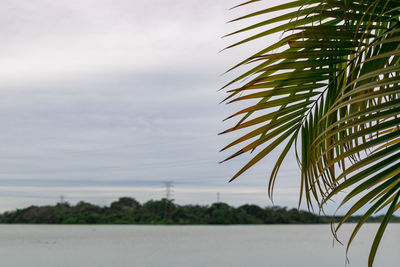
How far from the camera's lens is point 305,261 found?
1241 inches

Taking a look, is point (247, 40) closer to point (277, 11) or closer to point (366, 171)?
point (277, 11)

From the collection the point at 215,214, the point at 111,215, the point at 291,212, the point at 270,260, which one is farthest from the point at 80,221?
the point at 270,260

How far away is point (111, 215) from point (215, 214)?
15111 mm

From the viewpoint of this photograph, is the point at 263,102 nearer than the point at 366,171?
No

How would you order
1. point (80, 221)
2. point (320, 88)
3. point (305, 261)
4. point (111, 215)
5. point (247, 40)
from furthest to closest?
point (80, 221), point (111, 215), point (305, 261), point (320, 88), point (247, 40)

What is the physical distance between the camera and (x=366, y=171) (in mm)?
1558

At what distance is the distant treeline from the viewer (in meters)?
70.0

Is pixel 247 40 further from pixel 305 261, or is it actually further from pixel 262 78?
pixel 305 261

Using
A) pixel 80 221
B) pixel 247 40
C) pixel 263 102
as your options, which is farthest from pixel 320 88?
pixel 80 221

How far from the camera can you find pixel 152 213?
241ft

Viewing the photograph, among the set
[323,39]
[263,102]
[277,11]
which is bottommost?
[263,102]

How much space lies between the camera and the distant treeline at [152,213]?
2756 inches

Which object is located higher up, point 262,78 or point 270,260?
point 262,78

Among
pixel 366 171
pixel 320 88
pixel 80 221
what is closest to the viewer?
pixel 366 171
